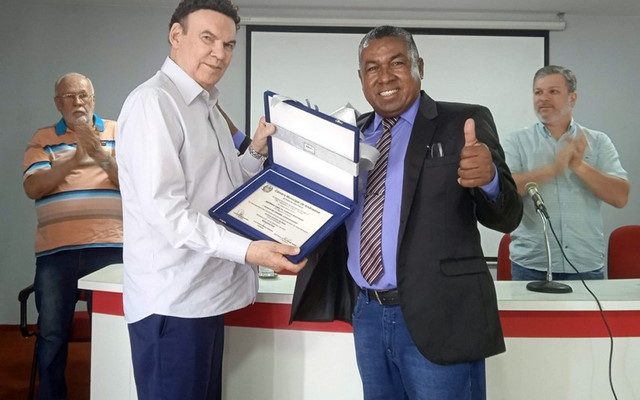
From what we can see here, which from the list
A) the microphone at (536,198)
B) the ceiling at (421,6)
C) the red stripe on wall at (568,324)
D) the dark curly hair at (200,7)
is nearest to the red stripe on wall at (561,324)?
the red stripe on wall at (568,324)

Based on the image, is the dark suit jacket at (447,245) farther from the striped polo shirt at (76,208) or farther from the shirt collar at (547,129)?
the striped polo shirt at (76,208)

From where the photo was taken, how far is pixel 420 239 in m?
1.41

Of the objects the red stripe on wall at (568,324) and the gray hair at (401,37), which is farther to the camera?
the red stripe on wall at (568,324)

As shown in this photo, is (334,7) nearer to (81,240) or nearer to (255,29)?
(255,29)

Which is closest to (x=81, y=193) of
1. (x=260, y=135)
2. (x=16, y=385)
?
(x=16, y=385)

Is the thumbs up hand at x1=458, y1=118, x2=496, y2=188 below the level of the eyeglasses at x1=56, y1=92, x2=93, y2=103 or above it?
below

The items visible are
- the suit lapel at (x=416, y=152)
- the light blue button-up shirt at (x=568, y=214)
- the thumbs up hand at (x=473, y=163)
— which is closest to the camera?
the thumbs up hand at (x=473, y=163)

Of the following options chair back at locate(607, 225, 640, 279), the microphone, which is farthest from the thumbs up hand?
chair back at locate(607, 225, 640, 279)

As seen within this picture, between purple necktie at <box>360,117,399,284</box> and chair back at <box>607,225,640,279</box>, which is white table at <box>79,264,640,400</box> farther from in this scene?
chair back at <box>607,225,640,279</box>

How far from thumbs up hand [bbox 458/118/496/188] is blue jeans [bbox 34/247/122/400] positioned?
2355 mm

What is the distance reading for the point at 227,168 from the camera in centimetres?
163

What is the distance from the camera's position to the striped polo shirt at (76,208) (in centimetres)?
304

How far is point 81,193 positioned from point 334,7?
294 centimetres

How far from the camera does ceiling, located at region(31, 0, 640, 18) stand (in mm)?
4844
